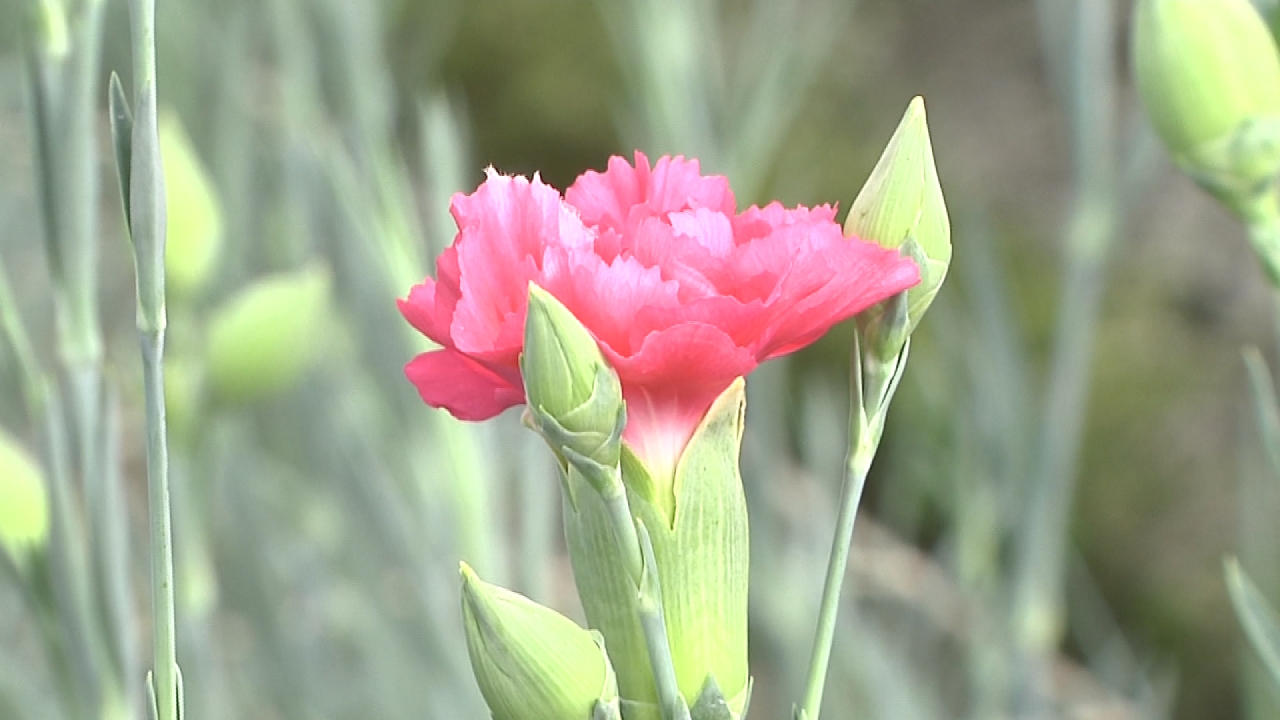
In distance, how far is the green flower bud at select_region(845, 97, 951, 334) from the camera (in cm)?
23

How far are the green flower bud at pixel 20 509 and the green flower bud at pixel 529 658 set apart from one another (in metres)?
0.15

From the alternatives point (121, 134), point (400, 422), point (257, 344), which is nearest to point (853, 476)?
point (121, 134)

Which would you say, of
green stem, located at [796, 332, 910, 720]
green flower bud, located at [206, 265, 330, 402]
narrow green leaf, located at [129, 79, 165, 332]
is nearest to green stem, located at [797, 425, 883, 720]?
green stem, located at [796, 332, 910, 720]

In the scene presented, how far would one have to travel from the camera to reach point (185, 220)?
1.56ft

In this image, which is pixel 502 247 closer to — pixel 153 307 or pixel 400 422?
pixel 153 307

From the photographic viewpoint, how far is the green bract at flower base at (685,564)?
0.78ft

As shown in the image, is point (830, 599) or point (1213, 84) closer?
point (830, 599)

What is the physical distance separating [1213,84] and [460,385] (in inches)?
8.1

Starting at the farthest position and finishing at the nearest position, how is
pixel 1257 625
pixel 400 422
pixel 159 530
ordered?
pixel 400 422 → pixel 1257 625 → pixel 159 530

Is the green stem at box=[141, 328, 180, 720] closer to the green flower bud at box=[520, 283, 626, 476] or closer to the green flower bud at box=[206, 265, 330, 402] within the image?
the green flower bud at box=[520, 283, 626, 476]

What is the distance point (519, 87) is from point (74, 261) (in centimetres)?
170

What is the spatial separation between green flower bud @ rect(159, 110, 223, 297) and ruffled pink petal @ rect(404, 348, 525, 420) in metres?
0.25

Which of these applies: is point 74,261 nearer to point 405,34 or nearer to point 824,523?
point 824,523

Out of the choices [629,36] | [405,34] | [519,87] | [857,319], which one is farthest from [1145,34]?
[519,87]
